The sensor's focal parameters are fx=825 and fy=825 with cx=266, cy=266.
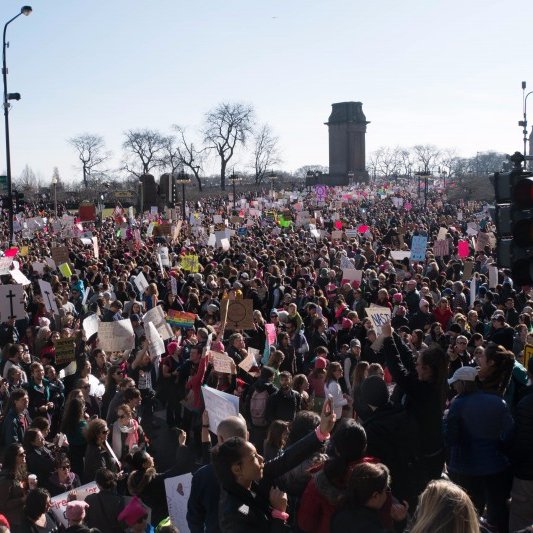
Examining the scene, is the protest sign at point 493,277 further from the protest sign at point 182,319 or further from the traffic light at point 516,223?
the traffic light at point 516,223

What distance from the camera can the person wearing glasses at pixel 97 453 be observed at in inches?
282

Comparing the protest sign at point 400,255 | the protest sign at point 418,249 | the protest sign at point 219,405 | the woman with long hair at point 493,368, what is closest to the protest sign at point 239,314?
the protest sign at point 219,405

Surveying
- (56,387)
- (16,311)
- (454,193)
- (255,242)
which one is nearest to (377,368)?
(56,387)

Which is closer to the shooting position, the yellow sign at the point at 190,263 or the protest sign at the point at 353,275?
the protest sign at the point at 353,275

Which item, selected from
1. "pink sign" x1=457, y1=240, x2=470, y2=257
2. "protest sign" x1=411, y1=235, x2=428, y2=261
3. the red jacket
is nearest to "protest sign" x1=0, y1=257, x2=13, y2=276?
"protest sign" x1=411, y1=235, x2=428, y2=261

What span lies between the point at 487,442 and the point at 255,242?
2127 cm

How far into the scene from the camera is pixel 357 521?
422 centimetres

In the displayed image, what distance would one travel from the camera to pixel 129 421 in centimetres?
789

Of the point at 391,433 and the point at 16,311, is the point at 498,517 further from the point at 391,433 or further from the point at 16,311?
the point at 16,311

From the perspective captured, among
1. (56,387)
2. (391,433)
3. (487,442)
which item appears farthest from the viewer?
(56,387)

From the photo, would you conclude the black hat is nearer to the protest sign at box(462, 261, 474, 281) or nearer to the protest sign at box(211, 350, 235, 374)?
the protest sign at box(211, 350, 235, 374)

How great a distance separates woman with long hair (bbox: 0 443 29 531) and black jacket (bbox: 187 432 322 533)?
5.32 ft

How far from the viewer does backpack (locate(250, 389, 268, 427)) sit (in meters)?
8.27

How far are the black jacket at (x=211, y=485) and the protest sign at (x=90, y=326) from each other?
22.2 feet
